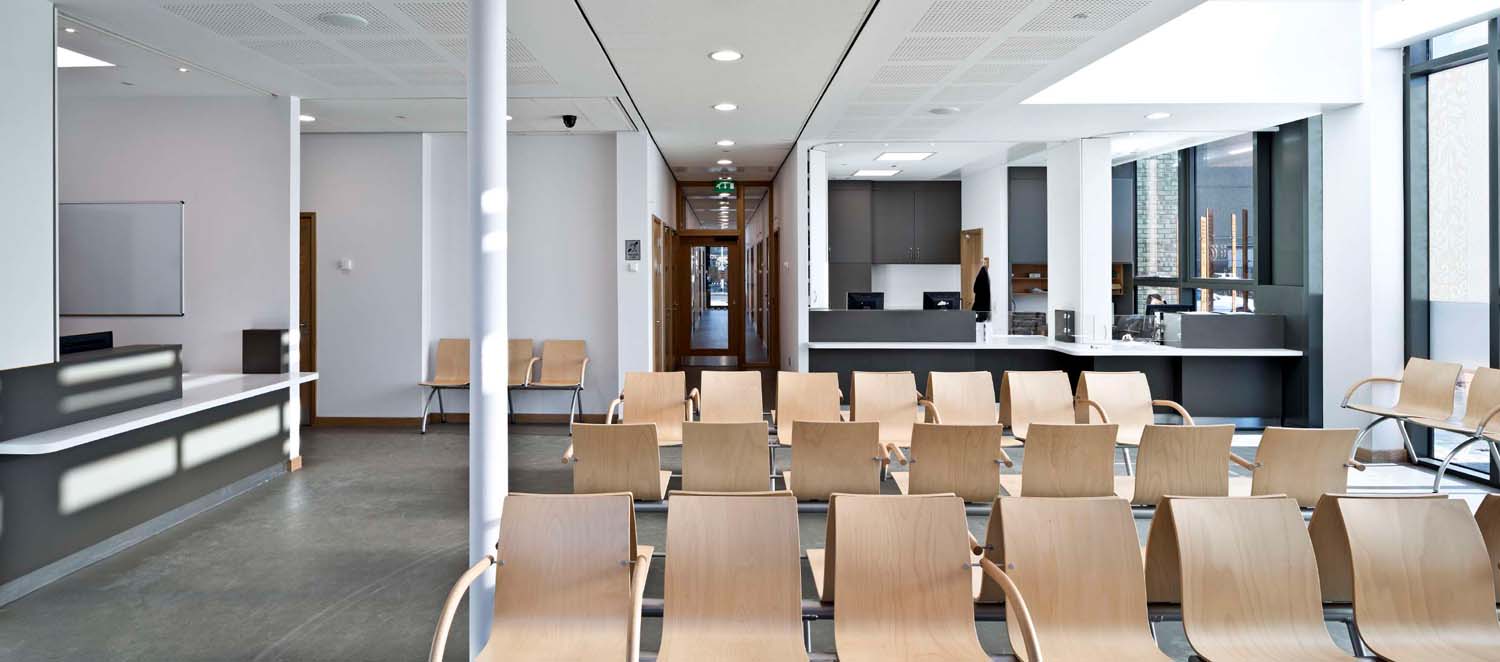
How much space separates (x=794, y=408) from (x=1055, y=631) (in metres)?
3.06

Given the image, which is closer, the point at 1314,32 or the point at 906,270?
the point at 1314,32

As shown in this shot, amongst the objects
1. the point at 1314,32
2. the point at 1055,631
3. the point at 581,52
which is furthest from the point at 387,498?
the point at 1314,32

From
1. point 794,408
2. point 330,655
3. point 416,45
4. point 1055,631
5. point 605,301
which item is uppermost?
point 416,45

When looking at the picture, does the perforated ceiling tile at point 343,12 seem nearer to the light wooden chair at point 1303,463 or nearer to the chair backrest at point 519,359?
the chair backrest at point 519,359

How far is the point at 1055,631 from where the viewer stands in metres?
2.51

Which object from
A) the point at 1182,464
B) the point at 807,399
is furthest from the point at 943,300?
the point at 1182,464

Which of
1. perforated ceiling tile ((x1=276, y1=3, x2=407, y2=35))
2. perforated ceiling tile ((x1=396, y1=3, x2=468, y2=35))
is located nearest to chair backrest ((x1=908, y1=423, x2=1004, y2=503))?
perforated ceiling tile ((x1=396, y1=3, x2=468, y2=35))

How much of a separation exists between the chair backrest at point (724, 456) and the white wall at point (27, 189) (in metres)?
3.54

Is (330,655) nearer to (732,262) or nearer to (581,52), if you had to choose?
(581,52)

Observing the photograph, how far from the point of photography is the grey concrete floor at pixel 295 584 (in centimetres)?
343

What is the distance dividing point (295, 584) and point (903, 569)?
3.06 m

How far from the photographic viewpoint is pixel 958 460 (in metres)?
3.83

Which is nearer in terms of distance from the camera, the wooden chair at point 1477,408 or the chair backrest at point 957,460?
the chair backrest at point 957,460

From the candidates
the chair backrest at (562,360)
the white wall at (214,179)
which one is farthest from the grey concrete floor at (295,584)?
the chair backrest at (562,360)
